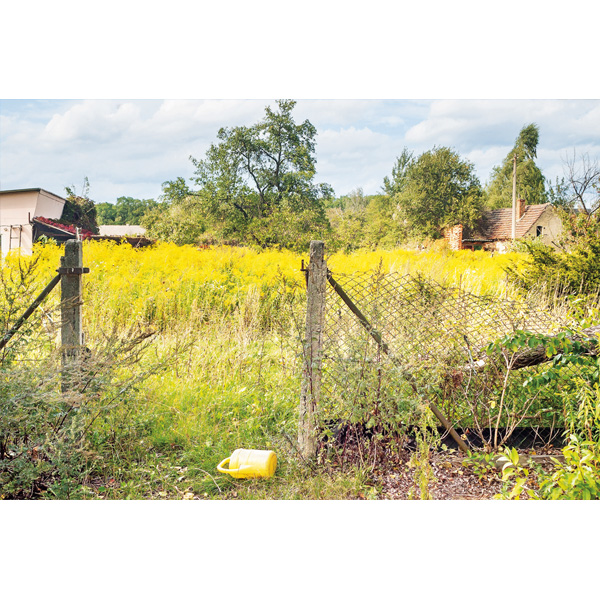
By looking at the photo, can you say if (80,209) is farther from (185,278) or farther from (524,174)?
(524,174)

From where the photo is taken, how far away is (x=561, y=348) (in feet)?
7.36

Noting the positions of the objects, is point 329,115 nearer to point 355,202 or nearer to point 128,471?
point 355,202

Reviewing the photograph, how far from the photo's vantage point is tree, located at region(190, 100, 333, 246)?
5758 millimetres

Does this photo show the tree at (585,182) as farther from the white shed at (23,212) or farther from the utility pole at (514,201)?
the white shed at (23,212)

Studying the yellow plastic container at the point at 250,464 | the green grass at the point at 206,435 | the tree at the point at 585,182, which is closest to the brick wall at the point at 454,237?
the tree at the point at 585,182

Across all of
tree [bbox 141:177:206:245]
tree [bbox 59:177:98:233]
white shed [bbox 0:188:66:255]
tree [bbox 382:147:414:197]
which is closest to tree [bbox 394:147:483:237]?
tree [bbox 382:147:414:197]

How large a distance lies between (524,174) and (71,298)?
18.5ft

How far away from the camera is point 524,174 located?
6000 mm

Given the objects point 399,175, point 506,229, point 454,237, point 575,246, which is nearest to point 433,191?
point 399,175

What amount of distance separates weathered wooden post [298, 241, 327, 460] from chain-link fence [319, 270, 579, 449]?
0.17 ft

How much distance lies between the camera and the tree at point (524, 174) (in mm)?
5578

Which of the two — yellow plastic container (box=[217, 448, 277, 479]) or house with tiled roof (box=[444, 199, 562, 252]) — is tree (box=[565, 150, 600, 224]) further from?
yellow plastic container (box=[217, 448, 277, 479])

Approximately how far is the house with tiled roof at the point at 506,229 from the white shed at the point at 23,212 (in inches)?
193
